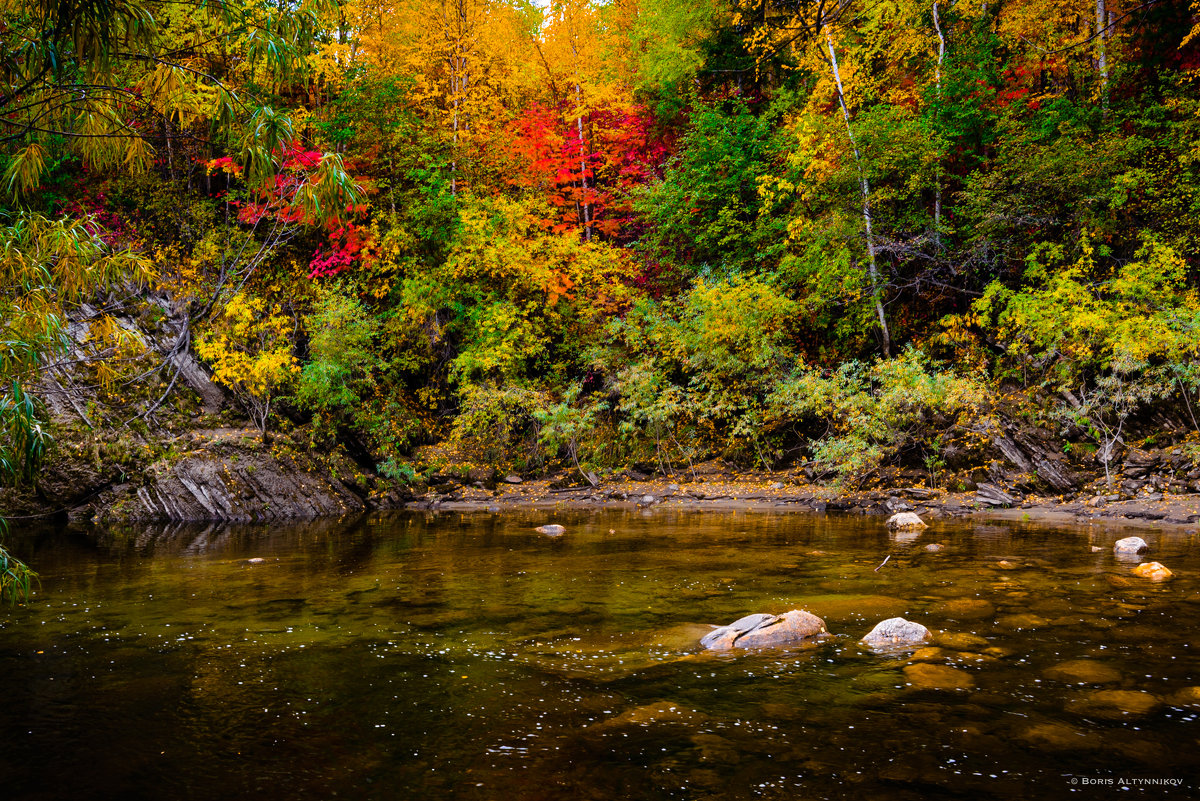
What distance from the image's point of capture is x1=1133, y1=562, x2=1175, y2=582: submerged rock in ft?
29.5

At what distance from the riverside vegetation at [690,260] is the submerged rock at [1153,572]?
7.07m

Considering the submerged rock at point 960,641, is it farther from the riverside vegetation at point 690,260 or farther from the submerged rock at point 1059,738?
the riverside vegetation at point 690,260

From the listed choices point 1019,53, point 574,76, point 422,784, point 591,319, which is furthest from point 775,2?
point 422,784

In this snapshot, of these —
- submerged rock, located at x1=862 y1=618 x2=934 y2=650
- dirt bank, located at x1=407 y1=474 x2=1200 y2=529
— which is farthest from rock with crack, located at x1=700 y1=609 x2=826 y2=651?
dirt bank, located at x1=407 y1=474 x2=1200 y2=529

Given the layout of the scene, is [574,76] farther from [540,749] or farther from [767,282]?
[540,749]

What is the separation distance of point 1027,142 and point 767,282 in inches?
292

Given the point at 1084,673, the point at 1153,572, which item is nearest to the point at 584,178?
the point at 1153,572

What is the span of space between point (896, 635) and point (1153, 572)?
4.88 metres

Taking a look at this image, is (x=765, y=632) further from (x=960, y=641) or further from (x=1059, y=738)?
(x=1059, y=738)

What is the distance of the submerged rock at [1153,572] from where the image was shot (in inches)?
354

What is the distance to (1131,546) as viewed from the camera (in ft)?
35.1

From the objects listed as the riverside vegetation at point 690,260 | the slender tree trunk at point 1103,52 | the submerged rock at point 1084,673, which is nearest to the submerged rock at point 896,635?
the submerged rock at point 1084,673

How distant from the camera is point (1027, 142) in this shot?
1841 centimetres

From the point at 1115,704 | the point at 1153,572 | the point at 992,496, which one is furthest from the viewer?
the point at 992,496
